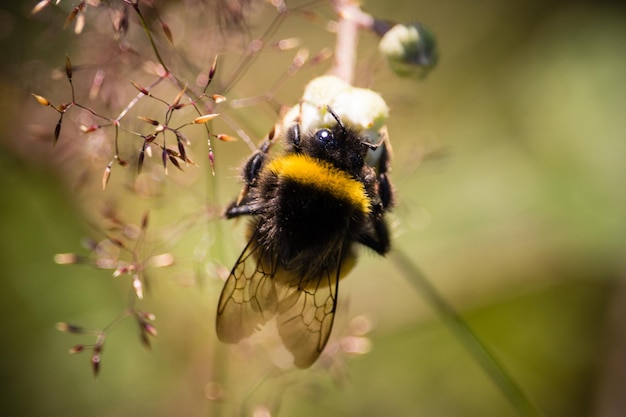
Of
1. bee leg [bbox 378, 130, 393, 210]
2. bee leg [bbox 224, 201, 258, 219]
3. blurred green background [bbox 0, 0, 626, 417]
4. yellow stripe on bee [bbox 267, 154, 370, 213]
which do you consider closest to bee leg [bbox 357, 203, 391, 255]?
bee leg [bbox 378, 130, 393, 210]

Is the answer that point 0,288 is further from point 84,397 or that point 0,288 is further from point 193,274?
point 193,274

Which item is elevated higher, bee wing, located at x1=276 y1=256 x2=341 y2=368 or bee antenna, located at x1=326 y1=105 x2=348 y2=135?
bee antenna, located at x1=326 y1=105 x2=348 y2=135

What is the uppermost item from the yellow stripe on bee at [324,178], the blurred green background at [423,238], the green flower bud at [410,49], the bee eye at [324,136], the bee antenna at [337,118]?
the green flower bud at [410,49]

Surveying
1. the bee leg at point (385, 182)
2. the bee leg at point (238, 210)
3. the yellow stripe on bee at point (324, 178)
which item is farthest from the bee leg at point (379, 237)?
the bee leg at point (238, 210)

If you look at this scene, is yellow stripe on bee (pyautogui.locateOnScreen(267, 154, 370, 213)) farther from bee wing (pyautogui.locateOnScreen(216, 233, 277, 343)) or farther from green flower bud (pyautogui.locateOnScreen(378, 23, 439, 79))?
green flower bud (pyautogui.locateOnScreen(378, 23, 439, 79))

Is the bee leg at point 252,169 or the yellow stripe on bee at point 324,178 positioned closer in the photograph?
the yellow stripe on bee at point 324,178

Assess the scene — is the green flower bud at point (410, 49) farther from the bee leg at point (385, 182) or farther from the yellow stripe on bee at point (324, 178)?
the yellow stripe on bee at point (324, 178)

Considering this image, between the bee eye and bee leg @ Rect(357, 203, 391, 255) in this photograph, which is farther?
bee leg @ Rect(357, 203, 391, 255)
